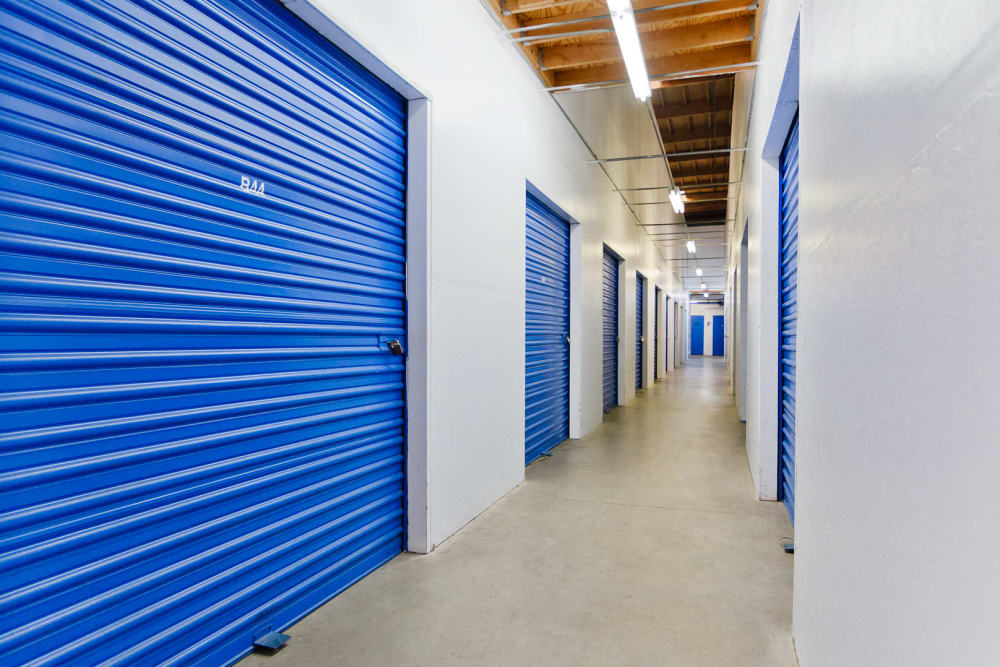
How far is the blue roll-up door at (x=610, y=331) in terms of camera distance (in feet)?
26.6

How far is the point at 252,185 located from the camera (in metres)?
2.11

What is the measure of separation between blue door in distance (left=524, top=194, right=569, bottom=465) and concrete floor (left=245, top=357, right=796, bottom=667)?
0.90 m

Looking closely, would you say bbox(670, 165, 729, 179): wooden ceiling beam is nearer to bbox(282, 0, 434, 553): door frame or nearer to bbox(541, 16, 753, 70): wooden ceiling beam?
bbox(541, 16, 753, 70): wooden ceiling beam

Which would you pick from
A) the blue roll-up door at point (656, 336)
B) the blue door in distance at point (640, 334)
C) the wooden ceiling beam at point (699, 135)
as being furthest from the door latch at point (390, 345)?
the blue roll-up door at point (656, 336)

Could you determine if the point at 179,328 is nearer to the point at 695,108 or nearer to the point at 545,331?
the point at 545,331

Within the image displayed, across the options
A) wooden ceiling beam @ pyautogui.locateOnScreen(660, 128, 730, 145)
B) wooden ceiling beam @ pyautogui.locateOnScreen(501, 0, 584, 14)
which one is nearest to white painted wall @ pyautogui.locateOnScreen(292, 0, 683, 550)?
wooden ceiling beam @ pyautogui.locateOnScreen(501, 0, 584, 14)

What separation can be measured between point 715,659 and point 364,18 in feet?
9.73

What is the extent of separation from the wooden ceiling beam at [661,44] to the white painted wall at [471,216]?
0.38 m

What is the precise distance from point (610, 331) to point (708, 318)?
29.0 m

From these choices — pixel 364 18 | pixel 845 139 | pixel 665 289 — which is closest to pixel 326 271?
pixel 364 18

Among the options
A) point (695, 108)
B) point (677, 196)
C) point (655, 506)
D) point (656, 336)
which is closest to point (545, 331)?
point (655, 506)

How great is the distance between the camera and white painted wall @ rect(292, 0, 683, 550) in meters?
3.03

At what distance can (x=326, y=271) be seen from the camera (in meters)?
2.50

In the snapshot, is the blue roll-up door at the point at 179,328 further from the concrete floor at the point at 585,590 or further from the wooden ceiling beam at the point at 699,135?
the wooden ceiling beam at the point at 699,135
